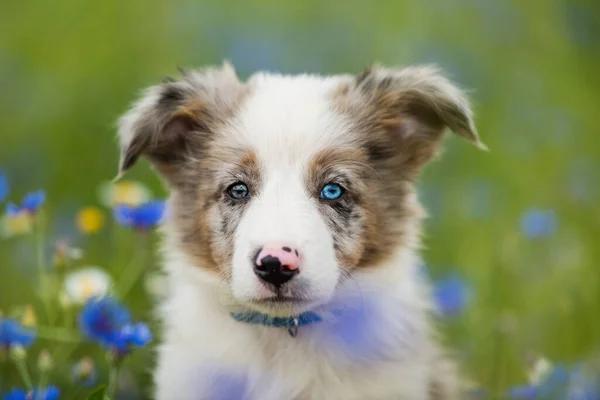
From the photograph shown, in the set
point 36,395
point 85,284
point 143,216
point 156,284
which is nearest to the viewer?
point 36,395

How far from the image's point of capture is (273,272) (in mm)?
2873

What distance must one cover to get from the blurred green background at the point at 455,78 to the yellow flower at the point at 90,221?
0.17 metres

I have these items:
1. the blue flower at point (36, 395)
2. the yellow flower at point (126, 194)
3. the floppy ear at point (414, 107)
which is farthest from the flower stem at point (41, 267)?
the floppy ear at point (414, 107)

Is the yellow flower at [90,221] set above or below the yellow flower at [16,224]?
above

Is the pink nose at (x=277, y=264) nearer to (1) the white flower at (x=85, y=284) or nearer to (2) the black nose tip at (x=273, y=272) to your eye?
(2) the black nose tip at (x=273, y=272)

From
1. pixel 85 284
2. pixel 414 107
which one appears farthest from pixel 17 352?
pixel 414 107

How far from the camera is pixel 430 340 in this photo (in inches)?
140

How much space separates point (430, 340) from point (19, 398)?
5.14 feet

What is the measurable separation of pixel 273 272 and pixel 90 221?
161 centimetres

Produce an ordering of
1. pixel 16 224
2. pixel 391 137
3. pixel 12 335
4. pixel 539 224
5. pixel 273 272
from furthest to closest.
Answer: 1. pixel 539 224
2. pixel 16 224
3. pixel 391 137
4. pixel 12 335
5. pixel 273 272

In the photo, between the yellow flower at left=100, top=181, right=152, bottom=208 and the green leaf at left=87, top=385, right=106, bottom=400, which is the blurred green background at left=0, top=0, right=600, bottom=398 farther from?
the green leaf at left=87, top=385, right=106, bottom=400

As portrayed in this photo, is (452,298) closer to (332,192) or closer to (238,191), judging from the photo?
(332,192)

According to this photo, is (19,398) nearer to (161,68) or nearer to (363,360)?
(363,360)

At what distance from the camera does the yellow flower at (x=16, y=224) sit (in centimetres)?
388
